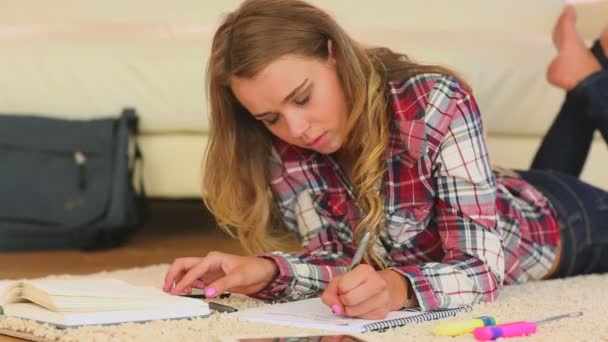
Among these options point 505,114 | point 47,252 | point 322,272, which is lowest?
point 47,252

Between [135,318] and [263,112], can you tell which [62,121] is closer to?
[263,112]

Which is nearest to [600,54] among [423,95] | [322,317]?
[423,95]

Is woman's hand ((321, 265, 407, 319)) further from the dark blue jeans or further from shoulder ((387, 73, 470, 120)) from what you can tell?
the dark blue jeans

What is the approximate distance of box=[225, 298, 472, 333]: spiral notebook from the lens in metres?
1.08

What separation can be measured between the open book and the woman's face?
0.27 meters

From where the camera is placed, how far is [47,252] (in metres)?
2.05

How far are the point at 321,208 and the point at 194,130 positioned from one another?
675mm

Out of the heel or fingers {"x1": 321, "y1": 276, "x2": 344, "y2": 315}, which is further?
the heel

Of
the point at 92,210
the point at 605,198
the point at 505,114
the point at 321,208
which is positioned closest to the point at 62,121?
the point at 92,210

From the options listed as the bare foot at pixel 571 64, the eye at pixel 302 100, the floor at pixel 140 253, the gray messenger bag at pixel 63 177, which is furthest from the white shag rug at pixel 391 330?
the gray messenger bag at pixel 63 177

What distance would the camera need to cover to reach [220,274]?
1307 millimetres

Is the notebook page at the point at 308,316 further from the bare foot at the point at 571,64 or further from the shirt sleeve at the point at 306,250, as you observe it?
the bare foot at the point at 571,64

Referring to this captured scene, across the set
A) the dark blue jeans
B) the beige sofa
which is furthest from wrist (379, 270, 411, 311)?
the beige sofa

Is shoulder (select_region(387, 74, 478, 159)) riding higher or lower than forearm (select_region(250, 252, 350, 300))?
higher
